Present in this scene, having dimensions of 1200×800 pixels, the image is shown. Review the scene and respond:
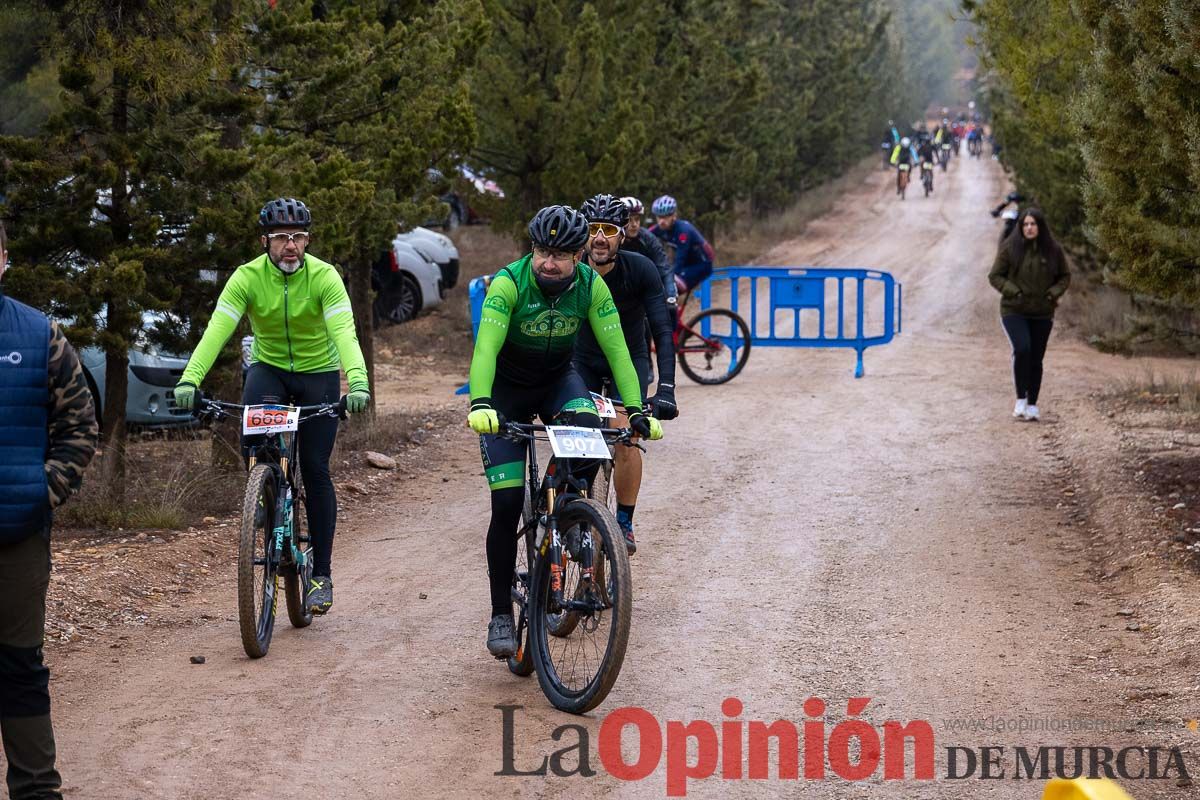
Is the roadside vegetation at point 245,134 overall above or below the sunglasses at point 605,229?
above

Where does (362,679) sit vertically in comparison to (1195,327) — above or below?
below

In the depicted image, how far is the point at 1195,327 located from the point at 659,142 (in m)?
8.52

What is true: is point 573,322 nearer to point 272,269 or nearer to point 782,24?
point 272,269

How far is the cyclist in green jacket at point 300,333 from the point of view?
7.18 meters

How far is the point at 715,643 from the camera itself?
7168mm

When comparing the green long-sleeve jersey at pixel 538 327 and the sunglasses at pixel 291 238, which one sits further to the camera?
the sunglasses at pixel 291 238

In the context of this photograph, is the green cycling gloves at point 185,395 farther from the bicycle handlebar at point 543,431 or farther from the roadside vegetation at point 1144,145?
the roadside vegetation at point 1144,145

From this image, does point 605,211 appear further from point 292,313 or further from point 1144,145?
point 1144,145

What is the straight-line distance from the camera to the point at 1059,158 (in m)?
18.6

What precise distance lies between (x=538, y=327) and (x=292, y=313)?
1458mm

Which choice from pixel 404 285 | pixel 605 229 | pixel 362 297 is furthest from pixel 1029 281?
pixel 404 285

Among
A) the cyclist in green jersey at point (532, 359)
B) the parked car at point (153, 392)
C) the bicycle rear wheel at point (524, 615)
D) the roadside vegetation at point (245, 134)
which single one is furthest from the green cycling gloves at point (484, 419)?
the parked car at point (153, 392)

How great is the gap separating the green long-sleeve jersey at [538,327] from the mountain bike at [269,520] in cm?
89

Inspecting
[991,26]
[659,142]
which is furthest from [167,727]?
[659,142]
